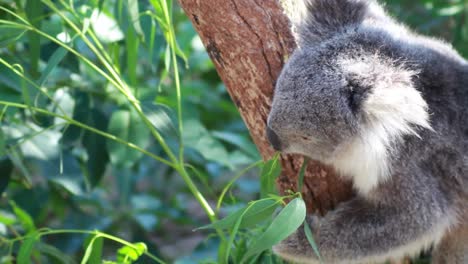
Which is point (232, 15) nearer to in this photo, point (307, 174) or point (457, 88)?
point (307, 174)

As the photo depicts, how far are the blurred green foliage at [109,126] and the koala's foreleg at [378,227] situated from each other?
25 centimetres

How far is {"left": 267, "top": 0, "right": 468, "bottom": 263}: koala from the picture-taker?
7.87 feet

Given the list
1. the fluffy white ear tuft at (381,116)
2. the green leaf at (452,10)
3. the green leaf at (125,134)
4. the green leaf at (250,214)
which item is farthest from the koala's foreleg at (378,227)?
the green leaf at (452,10)

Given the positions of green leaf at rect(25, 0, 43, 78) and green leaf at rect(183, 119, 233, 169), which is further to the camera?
green leaf at rect(183, 119, 233, 169)

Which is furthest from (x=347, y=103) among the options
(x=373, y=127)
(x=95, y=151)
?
(x=95, y=151)

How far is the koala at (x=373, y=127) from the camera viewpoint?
7.87ft

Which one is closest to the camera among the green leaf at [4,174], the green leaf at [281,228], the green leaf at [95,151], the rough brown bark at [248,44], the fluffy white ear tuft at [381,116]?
the green leaf at [281,228]

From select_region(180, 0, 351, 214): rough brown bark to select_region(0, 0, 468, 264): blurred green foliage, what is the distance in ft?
0.47

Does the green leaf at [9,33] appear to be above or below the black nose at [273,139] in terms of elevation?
above

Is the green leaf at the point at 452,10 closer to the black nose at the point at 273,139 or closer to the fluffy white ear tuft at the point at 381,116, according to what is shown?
the fluffy white ear tuft at the point at 381,116

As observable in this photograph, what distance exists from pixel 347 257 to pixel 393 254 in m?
0.17

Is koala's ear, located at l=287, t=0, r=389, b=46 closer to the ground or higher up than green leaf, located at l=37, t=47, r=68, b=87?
higher up

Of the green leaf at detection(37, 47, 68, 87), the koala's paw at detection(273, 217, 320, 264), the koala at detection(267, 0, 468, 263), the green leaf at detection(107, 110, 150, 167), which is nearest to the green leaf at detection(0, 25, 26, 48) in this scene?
the green leaf at detection(37, 47, 68, 87)

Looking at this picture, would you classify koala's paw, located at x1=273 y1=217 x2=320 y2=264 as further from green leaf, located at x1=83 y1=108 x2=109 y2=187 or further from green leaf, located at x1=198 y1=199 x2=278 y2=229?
green leaf, located at x1=83 y1=108 x2=109 y2=187
